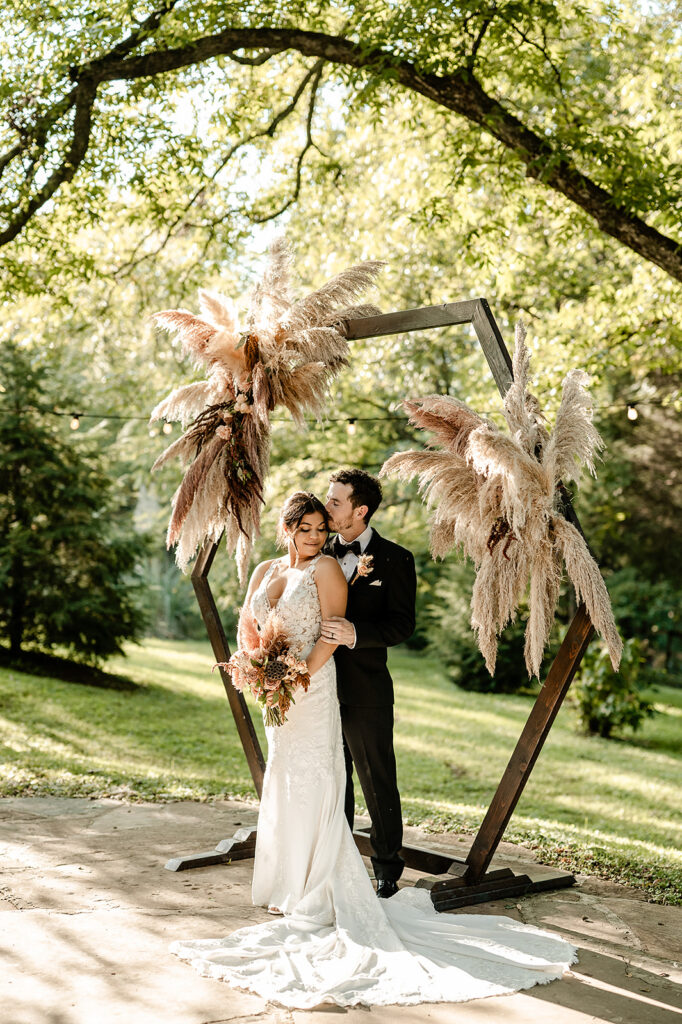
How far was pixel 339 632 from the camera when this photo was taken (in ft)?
15.3

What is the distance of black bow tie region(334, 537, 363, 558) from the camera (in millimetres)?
5008

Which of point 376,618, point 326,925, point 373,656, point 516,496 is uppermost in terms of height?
point 516,496

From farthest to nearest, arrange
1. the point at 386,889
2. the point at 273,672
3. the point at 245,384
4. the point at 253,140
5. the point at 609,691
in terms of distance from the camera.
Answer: the point at 609,691
the point at 253,140
the point at 245,384
the point at 386,889
the point at 273,672

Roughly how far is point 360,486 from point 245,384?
3.21 ft

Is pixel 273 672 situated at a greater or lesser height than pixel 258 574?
lesser

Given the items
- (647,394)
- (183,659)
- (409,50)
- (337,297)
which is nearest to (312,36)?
(409,50)

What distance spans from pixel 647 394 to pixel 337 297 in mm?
12338

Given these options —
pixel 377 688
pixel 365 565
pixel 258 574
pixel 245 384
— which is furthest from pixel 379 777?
pixel 245 384

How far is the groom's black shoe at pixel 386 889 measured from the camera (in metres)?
4.91

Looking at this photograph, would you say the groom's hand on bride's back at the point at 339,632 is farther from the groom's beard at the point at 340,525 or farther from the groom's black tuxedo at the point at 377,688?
the groom's beard at the point at 340,525

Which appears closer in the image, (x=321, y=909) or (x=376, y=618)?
(x=321, y=909)

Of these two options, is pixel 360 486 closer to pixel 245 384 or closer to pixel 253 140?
pixel 245 384

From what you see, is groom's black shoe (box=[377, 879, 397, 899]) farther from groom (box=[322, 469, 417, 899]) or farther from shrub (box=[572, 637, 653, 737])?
shrub (box=[572, 637, 653, 737])

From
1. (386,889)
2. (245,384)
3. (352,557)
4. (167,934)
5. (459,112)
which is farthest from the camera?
(459,112)
